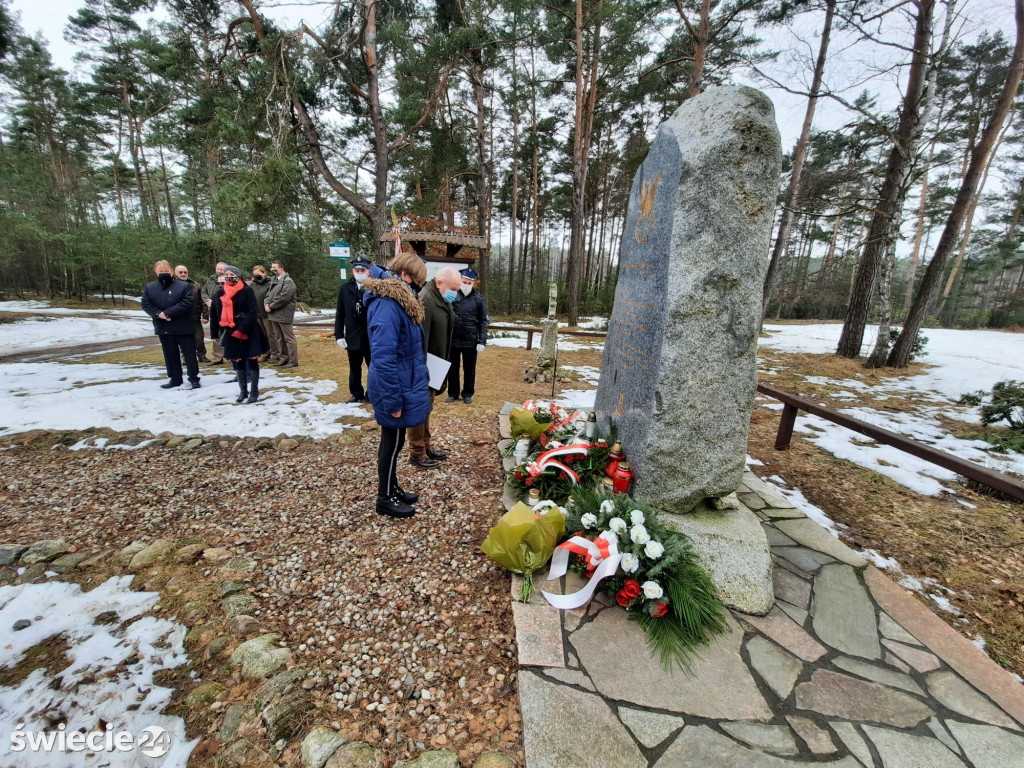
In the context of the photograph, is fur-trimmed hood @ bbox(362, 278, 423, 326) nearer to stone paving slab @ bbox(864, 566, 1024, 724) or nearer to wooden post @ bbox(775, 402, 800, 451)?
stone paving slab @ bbox(864, 566, 1024, 724)

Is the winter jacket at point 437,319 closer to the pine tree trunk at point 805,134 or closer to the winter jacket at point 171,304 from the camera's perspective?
the winter jacket at point 171,304

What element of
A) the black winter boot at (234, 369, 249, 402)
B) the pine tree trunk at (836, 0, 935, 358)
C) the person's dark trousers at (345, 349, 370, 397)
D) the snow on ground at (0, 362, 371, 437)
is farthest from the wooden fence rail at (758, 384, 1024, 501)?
the black winter boot at (234, 369, 249, 402)

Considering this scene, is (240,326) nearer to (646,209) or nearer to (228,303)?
(228,303)

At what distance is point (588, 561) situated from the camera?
6.79ft

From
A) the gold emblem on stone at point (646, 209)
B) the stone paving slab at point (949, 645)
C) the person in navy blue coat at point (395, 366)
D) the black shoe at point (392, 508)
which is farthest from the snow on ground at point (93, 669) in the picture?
the gold emblem on stone at point (646, 209)

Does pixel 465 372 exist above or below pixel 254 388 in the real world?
above

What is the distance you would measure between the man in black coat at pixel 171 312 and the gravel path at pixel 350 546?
1.98 m

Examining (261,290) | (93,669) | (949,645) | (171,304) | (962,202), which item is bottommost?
(93,669)

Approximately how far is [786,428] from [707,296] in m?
2.99

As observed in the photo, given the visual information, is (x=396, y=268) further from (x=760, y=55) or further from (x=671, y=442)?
(x=760, y=55)

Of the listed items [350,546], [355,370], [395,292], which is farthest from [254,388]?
[395,292]

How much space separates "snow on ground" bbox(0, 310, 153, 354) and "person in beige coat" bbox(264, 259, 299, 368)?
5.51 meters

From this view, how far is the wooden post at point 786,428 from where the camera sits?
418 cm

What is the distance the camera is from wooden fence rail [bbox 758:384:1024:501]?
227 centimetres
